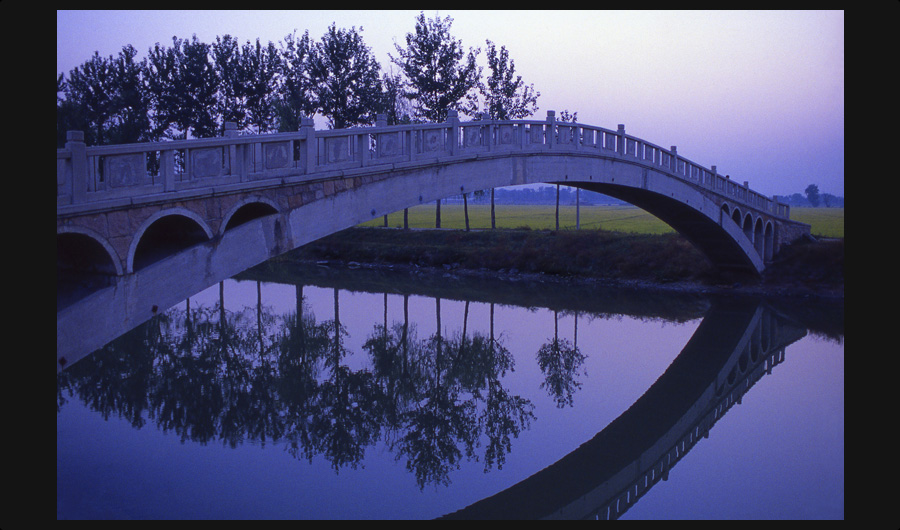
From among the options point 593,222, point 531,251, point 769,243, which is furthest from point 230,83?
point 593,222

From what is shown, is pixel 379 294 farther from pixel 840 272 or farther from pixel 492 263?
pixel 840 272

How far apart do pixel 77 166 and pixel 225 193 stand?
6.38ft

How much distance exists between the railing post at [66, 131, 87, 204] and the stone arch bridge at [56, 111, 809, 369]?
0.02 meters

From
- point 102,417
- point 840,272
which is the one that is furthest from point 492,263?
point 102,417

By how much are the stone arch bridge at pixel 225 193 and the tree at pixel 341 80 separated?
15.0m

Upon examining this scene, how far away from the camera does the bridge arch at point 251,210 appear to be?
32.2 ft

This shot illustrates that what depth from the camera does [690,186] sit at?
70.8 feet

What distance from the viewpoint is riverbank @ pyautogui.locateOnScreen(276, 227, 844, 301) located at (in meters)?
25.3

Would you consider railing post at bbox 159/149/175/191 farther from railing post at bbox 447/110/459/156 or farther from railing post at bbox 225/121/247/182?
railing post at bbox 447/110/459/156

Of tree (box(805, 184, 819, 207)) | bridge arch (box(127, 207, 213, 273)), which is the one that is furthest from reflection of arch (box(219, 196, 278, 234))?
tree (box(805, 184, 819, 207))

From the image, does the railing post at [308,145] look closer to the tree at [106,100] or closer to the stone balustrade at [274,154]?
the stone balustrade at [274,154]

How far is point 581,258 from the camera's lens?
2934 cm

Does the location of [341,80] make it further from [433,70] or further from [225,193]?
[225,193]
